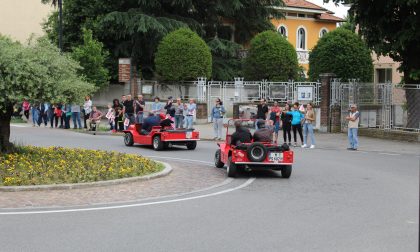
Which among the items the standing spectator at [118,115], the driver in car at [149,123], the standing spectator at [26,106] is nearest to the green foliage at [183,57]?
the standing spectator at [118,115]

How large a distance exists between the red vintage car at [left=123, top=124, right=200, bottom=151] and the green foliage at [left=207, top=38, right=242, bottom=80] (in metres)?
19.4

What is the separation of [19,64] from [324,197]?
729 centimetres

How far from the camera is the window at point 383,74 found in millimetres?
42969

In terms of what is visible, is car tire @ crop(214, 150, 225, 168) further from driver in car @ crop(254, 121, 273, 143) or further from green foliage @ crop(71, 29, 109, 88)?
green foliage @ crop(71, 29, 109, 88)

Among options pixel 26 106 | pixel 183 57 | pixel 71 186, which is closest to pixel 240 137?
pixel 71 186

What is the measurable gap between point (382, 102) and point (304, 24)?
27.5 meters

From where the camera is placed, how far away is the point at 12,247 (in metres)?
7.93

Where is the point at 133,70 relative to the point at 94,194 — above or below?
above

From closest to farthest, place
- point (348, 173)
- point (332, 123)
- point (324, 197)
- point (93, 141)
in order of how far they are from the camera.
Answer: point (324, 197), point (348, 173), point (93, 141), point (332, 123)

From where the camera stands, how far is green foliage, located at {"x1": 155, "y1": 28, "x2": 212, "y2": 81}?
36344mm

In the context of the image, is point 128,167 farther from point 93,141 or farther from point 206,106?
point 206,106

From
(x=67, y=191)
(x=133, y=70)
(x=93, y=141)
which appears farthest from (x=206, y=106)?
(x=67, y=191)

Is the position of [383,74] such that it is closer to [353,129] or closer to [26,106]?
[353,129]

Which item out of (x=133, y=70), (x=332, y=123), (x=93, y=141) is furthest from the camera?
(x=133, y=70)
